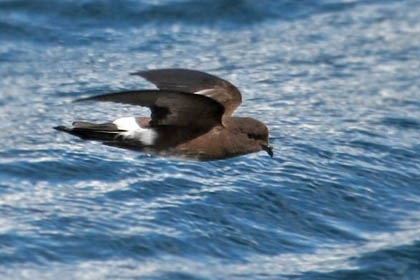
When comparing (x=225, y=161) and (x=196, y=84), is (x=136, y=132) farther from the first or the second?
(x=225, y=161)

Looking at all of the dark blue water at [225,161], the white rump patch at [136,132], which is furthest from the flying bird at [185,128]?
the dark blue water at [225,161]

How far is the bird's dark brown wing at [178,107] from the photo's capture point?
792 centimetres

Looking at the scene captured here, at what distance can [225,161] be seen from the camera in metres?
10.9

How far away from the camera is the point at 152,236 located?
9438mm

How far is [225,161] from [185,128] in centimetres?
226

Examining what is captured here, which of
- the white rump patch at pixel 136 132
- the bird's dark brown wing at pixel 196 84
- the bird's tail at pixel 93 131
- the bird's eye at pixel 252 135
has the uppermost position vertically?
the bird's dark brown wing at pixel 196 84

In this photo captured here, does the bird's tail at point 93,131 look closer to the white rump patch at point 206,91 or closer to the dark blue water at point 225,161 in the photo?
the white rump patch at point 206,91

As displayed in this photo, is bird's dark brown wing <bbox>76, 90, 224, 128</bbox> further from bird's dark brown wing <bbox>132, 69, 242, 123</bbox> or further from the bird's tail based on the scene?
the bird's tail

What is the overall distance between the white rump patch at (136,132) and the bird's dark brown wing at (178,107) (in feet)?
0.24

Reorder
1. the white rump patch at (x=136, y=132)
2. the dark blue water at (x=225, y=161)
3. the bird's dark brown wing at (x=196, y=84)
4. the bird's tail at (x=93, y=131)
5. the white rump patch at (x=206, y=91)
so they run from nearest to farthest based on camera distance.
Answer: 1. the bird's tail at (x=93, y=131)
2. the bird's dark brown wing at (x=196, y=84)
3. the white rump patch at (x=136, y=132)
4. the white rump patch at (x=206, y=91)
5. the dark blue water at (x=225, y=161)

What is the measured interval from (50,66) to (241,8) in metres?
2.69

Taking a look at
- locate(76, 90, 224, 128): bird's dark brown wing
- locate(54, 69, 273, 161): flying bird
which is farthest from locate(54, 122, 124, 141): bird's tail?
locate(76, 90, 224, 128): bird's dark brown wing

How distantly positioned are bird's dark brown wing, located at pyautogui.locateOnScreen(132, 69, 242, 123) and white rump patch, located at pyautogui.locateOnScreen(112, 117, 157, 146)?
0.32m

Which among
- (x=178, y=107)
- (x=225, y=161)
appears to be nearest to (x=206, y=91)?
(x=178, y=107)
